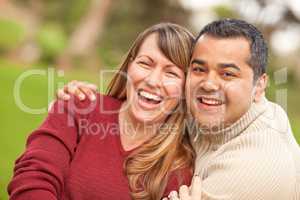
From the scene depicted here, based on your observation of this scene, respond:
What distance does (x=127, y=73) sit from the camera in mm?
2326

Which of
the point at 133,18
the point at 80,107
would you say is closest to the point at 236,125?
the point at 80,107

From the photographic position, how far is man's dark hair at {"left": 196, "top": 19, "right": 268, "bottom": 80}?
2033 millimetres

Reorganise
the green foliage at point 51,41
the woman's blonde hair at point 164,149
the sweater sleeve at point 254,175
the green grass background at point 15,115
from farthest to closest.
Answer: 1. the green foliage at point 51,41
2. the green grass background at point 15,115
3. the woman's blonde hair at point 164,149
4. the sweater sleeve at point 254,175

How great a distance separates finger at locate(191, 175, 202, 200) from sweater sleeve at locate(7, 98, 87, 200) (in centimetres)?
48

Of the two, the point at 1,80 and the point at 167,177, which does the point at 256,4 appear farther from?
the point at 167,177

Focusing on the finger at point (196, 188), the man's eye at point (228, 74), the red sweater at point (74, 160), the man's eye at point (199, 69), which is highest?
the man's eye at point (199, 69)

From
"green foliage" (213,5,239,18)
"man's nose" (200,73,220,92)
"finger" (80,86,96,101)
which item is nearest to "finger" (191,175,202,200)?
"man's nose" (200,73,220,92)

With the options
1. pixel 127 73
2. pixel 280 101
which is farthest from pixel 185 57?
pixel 280 101

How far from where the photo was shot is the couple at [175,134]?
1872 millimetres

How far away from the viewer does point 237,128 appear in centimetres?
200

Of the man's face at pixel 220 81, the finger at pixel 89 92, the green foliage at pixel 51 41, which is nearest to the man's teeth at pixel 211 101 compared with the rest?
the man's face at pixel 220 81

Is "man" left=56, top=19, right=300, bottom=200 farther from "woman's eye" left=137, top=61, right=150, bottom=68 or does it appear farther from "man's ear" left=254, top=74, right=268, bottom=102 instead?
"woman's eye" left=137, top=61, right=150, bottom=68

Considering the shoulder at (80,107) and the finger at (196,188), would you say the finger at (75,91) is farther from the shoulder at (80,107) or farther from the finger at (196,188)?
the finger at (196,188)

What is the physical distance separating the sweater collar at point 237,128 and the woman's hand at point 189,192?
0.19 metres
